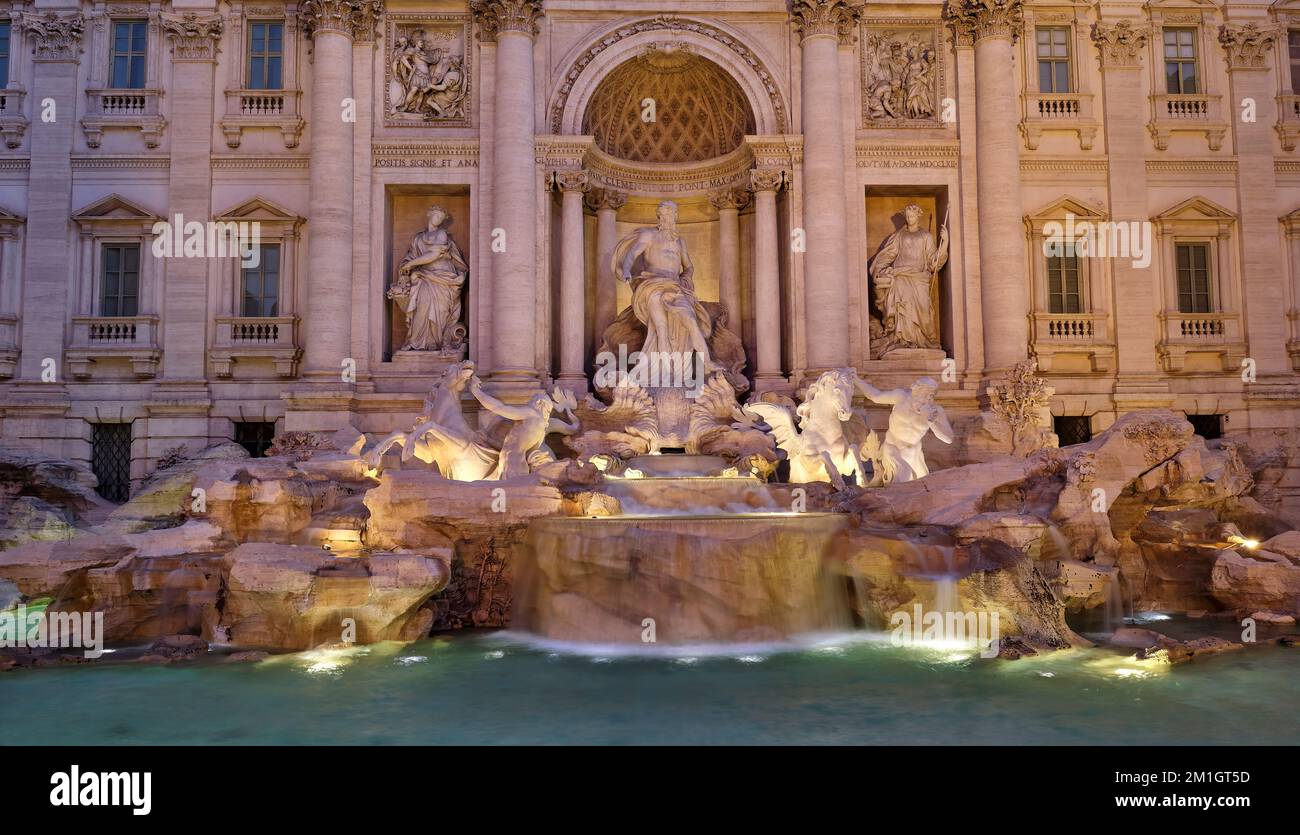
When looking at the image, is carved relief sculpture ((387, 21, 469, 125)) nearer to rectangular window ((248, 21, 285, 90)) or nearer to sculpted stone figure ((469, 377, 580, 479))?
rectangular window ((248, 21, 285, 90))

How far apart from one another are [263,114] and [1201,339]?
810 inches

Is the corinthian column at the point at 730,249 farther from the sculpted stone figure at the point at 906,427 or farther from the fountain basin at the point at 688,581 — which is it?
the fountain basin at the point at 688,581

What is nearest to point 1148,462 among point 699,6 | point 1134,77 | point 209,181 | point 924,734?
point 924,734

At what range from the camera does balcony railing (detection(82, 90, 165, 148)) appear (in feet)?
61.0

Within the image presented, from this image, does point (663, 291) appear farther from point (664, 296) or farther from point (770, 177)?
point (770, 177)

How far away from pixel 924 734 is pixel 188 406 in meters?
16.3

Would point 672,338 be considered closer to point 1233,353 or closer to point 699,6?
point 699,6

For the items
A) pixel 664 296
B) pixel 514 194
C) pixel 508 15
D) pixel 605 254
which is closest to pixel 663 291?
pixel 664 296

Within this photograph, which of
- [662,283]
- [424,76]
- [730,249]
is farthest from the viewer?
[730,249]

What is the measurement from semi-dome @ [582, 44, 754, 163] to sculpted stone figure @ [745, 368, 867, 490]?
23.3ft

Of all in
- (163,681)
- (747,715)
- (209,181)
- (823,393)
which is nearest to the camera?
(747,715)

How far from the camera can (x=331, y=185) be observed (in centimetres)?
1762

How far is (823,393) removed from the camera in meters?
14.1
